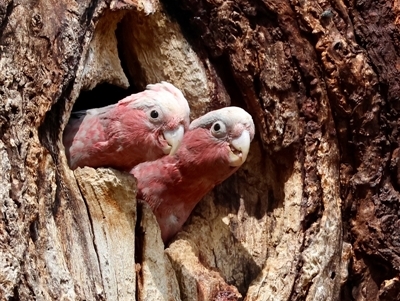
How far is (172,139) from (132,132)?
0.20 meters

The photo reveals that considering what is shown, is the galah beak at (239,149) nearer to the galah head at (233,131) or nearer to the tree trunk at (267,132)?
the galah head at (233,131)

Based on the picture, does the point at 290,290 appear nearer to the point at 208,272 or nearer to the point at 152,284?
the point at 208,272

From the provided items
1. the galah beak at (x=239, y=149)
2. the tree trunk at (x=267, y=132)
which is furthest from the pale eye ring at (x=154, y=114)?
the galah beak at (x=239, y=149)

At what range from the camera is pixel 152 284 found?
332 cm

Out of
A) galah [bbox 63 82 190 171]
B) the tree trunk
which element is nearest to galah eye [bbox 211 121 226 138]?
galah [bbox 63 82 190 171]

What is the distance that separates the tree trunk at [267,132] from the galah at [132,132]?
14cm

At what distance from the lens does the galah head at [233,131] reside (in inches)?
145

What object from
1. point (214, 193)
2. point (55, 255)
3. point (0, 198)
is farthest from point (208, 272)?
point (0, 198)

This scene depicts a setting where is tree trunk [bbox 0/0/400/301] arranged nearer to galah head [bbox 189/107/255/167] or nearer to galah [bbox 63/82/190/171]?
galah [bbox 63/82/190/171]

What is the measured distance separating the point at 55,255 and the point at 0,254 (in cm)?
32

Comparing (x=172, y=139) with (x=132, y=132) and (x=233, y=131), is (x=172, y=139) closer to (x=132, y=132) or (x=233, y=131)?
(x=132, y=132)

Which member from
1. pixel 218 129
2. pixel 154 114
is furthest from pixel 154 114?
pixel 218 129

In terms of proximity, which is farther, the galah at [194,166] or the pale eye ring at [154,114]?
the galah at [194,166]

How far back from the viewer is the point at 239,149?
3676mm
